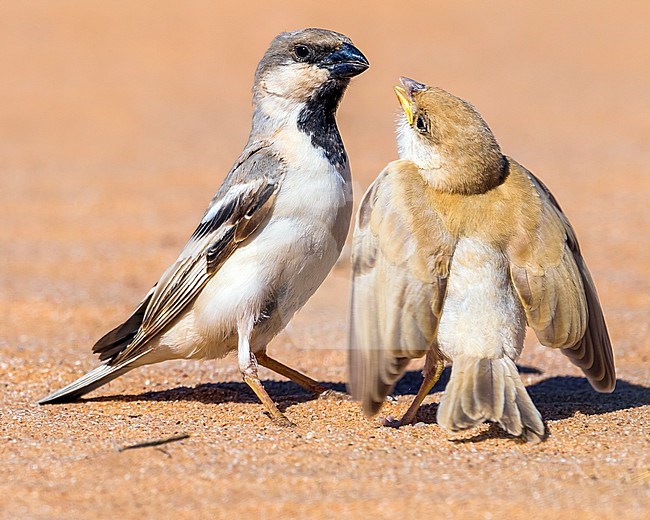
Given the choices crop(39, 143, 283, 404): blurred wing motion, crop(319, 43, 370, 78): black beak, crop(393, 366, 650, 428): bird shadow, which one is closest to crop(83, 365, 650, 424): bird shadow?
crop(393, 366, 650, 428): bird shadow

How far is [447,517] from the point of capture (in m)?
4.00

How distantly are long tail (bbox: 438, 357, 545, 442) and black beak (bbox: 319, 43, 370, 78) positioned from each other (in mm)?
2040

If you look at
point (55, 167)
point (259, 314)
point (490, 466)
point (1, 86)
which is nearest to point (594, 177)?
point (55, 167)

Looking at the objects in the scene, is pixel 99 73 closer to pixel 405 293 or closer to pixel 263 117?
pixel 263 117

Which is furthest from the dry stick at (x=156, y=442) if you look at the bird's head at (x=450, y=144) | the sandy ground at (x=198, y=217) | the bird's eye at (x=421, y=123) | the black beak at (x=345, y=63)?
the black beak at (x=345, y=63)

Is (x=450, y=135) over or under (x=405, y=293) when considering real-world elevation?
over

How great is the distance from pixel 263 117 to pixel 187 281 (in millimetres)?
1184

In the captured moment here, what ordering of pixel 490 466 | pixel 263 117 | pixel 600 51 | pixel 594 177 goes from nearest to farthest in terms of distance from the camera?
pixel 490 466
pixel 263 117
pixel 594 177
pixel 600 51

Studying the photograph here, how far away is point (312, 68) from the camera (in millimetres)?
6148

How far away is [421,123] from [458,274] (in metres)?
0.89

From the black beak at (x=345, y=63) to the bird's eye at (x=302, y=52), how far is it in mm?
128

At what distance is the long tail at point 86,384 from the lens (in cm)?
629

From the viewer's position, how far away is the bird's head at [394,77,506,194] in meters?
5.30

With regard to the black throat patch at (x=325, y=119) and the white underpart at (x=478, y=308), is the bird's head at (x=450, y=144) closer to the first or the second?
the white underpart at (x=478, y=308)
